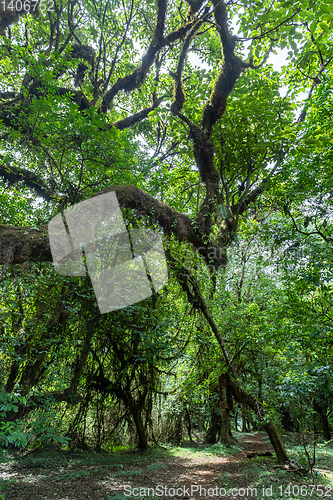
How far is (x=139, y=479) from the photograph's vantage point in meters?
4.74

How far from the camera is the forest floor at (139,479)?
392cm

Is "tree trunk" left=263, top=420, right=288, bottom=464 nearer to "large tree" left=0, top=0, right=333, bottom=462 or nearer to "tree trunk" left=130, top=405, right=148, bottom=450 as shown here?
"large tree" left=0, top=0, right=333, bottom=462

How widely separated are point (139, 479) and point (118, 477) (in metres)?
0.36

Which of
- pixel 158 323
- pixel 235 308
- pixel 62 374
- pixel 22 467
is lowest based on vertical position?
pixel 22 467

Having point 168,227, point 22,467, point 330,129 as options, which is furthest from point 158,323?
point 330,129

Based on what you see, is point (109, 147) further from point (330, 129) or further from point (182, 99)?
point (330, 129)

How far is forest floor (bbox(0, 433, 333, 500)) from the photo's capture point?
3920mm

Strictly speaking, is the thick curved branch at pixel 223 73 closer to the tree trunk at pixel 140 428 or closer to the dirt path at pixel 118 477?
the dirt path at pixel 118 477

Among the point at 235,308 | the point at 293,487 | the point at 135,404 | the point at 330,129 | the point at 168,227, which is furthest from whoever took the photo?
the point at 135,404

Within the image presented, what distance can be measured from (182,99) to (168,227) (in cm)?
280

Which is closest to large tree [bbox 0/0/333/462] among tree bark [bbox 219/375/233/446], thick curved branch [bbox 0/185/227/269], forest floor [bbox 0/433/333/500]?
thick curved branch [bbox 0/185/227/269]

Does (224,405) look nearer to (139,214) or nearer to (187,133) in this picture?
(139,214)

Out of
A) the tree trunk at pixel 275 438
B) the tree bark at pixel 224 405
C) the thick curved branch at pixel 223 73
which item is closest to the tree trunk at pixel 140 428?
the tree bark at pixel 224 405

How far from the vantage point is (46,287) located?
14.7 feet
